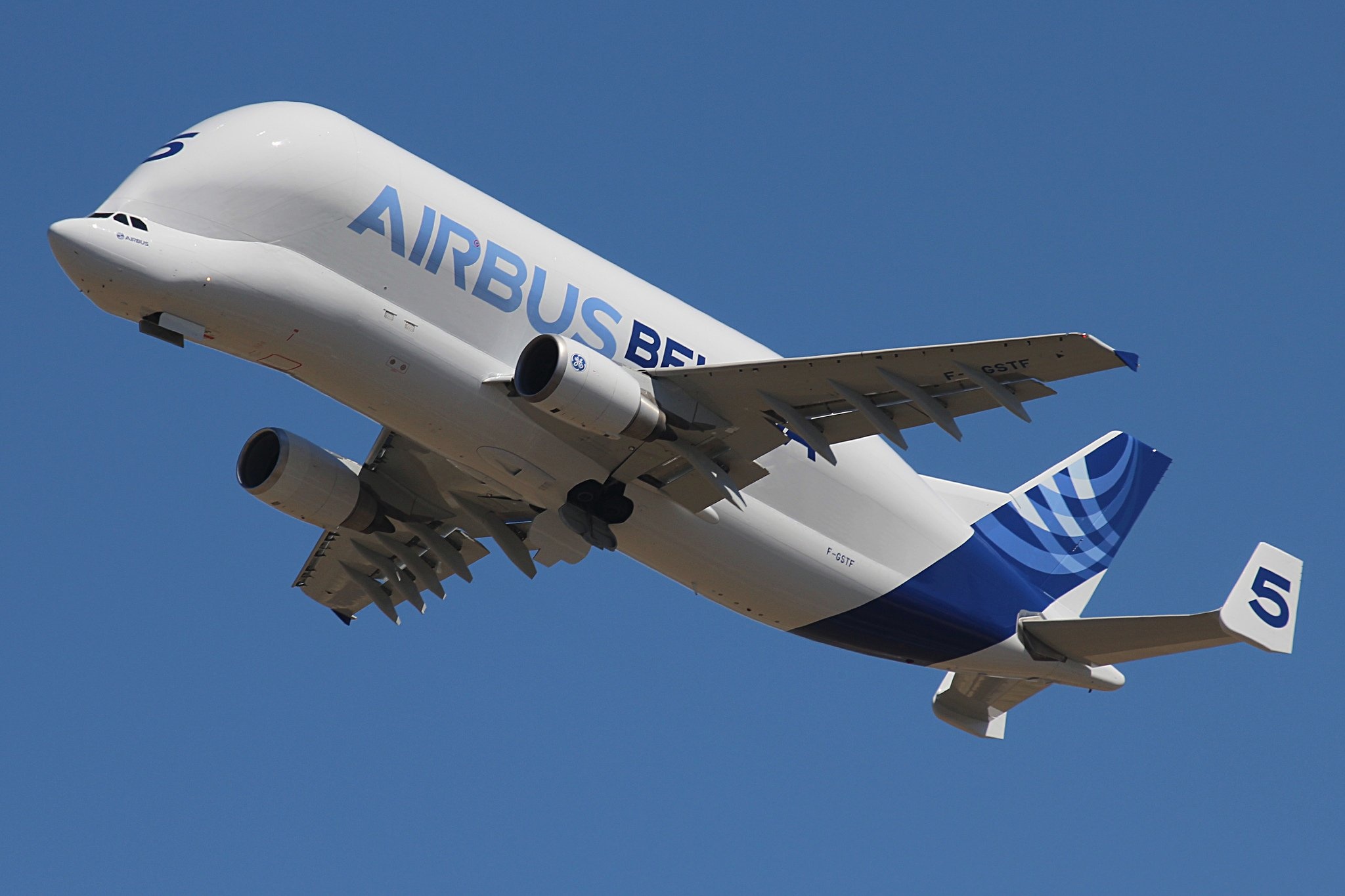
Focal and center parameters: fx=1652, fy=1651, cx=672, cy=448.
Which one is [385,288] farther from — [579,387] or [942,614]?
[942,614]

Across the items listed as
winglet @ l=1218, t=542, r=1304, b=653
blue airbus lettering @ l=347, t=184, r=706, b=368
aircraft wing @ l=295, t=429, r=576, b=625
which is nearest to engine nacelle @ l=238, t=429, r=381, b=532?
aircraft wing @ l=295, t=429, r=576, b=625

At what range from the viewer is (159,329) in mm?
24609

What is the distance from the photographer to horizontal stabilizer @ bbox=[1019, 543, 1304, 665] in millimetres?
27156

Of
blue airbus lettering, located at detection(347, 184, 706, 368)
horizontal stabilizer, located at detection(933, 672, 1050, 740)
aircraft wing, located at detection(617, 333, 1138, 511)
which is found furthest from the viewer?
horizontal stabilizer, located at detection(933, 672, 1050, 740)

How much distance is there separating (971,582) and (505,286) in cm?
1092

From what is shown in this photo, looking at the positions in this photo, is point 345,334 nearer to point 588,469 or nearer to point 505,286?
point 505,286

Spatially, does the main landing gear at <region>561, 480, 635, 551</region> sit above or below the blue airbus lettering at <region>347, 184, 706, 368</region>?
below

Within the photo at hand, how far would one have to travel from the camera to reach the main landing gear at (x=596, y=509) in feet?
88.9

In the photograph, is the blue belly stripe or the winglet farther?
the blue belly stripe

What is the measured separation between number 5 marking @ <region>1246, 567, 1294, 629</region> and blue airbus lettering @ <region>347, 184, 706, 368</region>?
33.9 feet

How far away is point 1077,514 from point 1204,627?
23.5 feet

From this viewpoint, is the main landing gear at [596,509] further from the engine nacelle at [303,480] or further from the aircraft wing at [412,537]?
the engine nacelle at [303,480]

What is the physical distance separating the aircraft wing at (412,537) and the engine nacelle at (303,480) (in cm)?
53

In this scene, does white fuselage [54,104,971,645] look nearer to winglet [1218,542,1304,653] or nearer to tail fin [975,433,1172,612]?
tail fin [975,433,1172,612]
